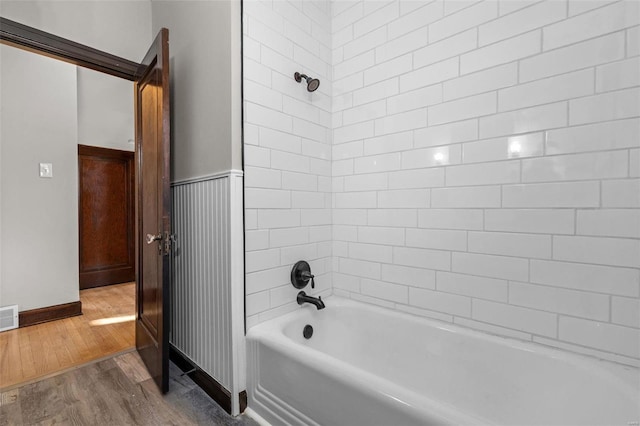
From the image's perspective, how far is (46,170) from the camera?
2.83 meters

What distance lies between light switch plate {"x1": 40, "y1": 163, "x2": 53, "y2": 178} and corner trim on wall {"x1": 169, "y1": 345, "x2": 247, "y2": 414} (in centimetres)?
217

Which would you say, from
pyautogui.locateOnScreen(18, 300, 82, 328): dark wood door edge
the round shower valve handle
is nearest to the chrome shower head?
the round shower valve handle

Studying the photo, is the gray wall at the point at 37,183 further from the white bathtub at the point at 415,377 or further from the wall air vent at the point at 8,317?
the white bathtub at the point at 415,377

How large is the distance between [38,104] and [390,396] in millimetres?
3771

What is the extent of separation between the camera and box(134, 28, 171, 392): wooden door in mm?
1637

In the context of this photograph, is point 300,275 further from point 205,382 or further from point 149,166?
point 149,166

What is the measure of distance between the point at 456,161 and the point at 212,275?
1425 mm

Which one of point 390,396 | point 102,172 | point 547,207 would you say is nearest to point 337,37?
point 547,207

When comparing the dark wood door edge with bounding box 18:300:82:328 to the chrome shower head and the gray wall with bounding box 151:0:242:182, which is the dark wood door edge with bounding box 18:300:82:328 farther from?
the chrome shower head

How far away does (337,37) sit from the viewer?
2035 millimetres

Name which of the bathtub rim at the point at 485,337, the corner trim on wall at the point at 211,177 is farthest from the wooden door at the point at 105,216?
the bathtub rim at the point at 485,337

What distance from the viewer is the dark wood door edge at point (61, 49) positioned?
1724 mm

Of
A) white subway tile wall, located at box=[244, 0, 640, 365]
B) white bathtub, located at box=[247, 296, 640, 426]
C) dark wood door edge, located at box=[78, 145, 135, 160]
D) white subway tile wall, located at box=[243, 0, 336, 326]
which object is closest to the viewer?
white bathtub, located at box=[247, 296, 640, 426]

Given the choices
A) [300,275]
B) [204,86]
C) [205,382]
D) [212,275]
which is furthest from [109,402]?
[204,86]
